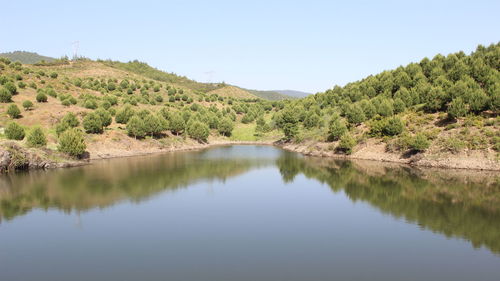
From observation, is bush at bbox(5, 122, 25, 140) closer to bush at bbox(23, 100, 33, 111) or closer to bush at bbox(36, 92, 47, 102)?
bush at bbox(23, 100, 33, 111)

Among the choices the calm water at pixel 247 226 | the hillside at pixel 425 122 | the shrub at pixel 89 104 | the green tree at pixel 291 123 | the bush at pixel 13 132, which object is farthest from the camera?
the green tree at pixel 291 123

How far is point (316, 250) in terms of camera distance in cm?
2848

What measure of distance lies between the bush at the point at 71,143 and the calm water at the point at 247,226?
8.71 m

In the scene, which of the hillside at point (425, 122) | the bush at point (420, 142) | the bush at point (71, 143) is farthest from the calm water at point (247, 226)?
the bush at point (420, 142)

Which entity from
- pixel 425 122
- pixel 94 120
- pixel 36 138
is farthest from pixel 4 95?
pixel 425 122

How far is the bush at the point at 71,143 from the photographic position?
68.9 m

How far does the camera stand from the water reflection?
3775 centimetres

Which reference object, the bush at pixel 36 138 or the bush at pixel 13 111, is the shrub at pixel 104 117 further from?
the bush at pixel 36 138

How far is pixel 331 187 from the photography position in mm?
54688

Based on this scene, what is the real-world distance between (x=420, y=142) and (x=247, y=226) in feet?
165

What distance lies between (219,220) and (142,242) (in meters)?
9.07

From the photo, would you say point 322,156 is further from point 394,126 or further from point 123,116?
point 123,116

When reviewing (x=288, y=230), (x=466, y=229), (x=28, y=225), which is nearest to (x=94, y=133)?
(x=28, y=225)

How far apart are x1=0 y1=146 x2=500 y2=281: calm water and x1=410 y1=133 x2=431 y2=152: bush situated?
31.0 feet
